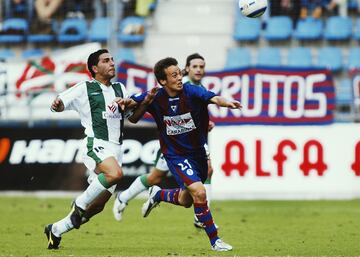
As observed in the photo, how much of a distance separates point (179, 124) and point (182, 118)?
8 centimetres

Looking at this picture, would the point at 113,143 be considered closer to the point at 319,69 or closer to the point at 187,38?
the point at 319,69

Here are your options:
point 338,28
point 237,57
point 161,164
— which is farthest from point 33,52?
point 161,164

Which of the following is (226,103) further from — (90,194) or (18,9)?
(18,9)

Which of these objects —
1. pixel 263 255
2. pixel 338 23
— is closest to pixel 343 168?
pixel 338 23

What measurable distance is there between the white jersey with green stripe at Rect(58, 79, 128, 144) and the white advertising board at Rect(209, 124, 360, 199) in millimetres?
7231

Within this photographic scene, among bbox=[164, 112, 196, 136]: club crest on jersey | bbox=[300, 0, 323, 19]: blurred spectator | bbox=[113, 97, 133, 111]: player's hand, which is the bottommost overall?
bbox=[164, 112, 196, 136]: club crest on jersey

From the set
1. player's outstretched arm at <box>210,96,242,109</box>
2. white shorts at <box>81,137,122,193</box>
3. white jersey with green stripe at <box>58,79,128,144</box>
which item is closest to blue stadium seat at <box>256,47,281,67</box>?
white jersey with green stripe at <box>58,79,128,144</box>

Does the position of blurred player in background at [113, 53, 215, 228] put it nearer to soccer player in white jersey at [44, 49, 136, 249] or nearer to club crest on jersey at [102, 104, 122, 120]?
soccer player in white jersey at [44, 49, 136, 249]

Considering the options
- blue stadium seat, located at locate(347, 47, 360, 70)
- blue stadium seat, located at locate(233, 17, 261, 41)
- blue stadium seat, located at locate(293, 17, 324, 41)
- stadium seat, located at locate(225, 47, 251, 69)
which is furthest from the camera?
blue stadium seat, located at locate(233, 17, 261, 41)

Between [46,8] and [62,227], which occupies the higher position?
[46,8]

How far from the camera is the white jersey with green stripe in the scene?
35.0ft

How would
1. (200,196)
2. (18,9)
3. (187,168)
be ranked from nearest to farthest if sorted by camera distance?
(200,196) → (187,168) → (18,9)

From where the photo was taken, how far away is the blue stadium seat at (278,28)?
21.5m

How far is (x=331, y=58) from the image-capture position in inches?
858
